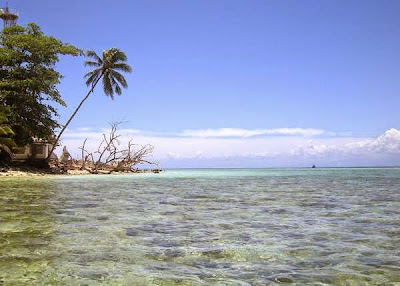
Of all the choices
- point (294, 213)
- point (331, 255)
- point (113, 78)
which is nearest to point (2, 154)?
point (113, 78)

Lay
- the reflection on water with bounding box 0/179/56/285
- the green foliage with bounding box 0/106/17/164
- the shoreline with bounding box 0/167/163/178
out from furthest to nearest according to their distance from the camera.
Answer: the shoreline with bounding box 0/167/163/178
the green foliage with bounding box 0/106/17/164
the reflection on water with bounding box 0/179/56/285

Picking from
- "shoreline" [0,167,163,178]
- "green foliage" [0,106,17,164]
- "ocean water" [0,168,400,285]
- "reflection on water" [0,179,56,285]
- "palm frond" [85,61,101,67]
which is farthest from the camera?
"palm frond" [85,61,101,67]

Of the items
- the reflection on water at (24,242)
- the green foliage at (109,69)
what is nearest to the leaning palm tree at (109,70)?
the green foliage at (109,69)

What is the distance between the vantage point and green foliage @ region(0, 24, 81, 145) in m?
31.2

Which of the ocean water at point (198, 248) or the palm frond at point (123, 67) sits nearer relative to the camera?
the ocean water at point (198, 248)

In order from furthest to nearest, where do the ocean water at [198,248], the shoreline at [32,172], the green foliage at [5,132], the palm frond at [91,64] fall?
the palm frond at [91,64] → the shoreline at [32,172] → the green foliage at [5,132] → the ocean water at [198,248]

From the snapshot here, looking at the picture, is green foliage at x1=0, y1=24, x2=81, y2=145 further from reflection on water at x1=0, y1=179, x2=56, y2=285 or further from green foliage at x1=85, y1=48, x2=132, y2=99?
reflection on water at x1=0, y1=179, x2=56, y2=285

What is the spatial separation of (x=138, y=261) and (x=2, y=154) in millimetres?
33608

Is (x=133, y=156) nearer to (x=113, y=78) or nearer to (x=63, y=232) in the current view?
(x=113, y=78)

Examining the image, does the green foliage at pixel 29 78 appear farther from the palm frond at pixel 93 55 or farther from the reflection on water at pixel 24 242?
the reflection on water at pixel 24 242

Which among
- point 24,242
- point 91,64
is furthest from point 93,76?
point 24,242

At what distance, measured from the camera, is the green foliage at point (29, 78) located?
31.2 meters

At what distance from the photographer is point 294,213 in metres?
8.66

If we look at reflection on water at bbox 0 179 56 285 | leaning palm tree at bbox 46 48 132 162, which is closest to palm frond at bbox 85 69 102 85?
A: leaning palm tree at bbox 46 48 132 162
